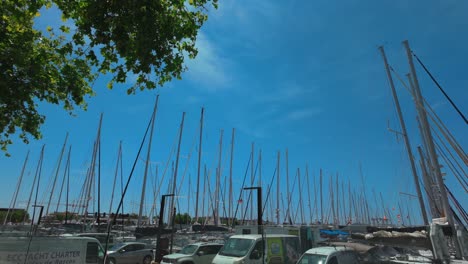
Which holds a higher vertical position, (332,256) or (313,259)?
(332,256)

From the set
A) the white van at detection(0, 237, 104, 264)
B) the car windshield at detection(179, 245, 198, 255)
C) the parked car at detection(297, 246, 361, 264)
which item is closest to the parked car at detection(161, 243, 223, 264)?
the car windshield at detection(179, 245, 198, 255)

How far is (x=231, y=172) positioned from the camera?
2068 inches

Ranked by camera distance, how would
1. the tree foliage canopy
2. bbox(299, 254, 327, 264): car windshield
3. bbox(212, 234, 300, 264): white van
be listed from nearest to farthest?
the tree foliage canopy
bbox(299, 254, 327, 264): car windshield
bbox(212, 234, 300, 264): white van

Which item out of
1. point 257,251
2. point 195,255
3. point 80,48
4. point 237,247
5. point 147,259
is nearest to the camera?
point 80,48

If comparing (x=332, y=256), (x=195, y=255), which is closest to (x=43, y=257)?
(x=195, y=255)

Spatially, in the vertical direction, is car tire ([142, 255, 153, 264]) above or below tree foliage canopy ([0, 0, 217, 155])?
below

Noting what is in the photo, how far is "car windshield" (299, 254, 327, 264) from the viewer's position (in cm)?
1187

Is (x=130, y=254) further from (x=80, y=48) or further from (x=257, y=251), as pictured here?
(x=80, y=48)

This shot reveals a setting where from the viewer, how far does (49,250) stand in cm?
1188

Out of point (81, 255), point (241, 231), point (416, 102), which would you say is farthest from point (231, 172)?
point (81, 255)

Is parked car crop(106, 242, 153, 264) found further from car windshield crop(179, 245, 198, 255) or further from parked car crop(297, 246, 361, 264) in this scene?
parked car crop(297, 246, 361, 264)

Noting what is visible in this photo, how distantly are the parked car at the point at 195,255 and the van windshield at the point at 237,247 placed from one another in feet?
10.5

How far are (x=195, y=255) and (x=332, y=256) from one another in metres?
8.76

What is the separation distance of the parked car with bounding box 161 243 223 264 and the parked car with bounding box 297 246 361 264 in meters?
7.47
